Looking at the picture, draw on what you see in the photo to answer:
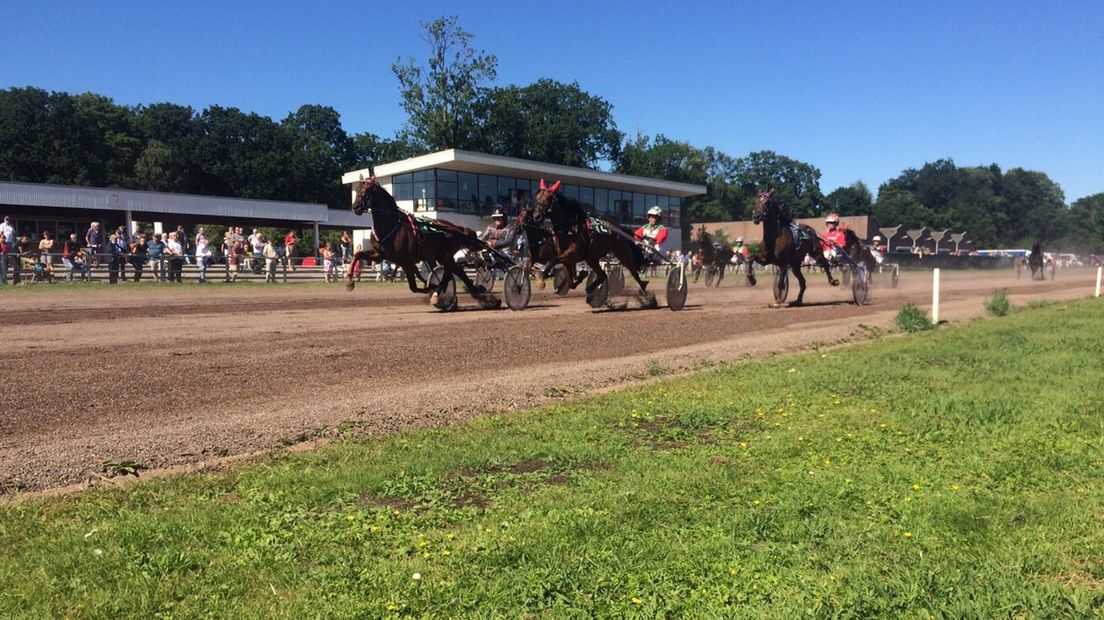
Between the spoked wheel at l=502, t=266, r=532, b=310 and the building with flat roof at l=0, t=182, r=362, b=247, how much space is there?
25.5 meters

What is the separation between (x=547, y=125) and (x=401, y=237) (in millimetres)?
79364

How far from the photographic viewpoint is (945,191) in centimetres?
17825

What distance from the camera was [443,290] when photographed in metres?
16.7

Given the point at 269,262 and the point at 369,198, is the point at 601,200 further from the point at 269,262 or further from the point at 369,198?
the point at 369,198

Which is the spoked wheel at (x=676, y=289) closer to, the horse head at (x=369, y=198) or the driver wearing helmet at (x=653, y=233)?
the driver wearing helmet at (x=653, y=233)

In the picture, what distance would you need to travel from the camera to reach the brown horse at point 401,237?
1501 cm

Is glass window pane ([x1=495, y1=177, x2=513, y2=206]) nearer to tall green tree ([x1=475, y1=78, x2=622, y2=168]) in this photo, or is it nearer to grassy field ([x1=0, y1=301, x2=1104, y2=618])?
tall green tree ([x1=475, y1=78, x2=622, y2=168])

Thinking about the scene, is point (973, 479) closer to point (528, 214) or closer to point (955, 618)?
point (955, 618)

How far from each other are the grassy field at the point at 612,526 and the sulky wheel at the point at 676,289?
39.4ft

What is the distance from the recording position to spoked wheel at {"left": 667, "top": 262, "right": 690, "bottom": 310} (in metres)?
18.4

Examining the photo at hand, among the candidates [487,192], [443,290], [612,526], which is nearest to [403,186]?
[487,192]

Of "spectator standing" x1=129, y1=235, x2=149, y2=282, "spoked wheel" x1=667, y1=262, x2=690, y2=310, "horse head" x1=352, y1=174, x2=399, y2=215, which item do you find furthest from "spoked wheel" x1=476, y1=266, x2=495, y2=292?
"spectator standing" x1=129, y1=235, x2=149, y2=282

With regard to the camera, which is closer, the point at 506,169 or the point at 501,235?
the point at 501,235

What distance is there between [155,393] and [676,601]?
220 inches
